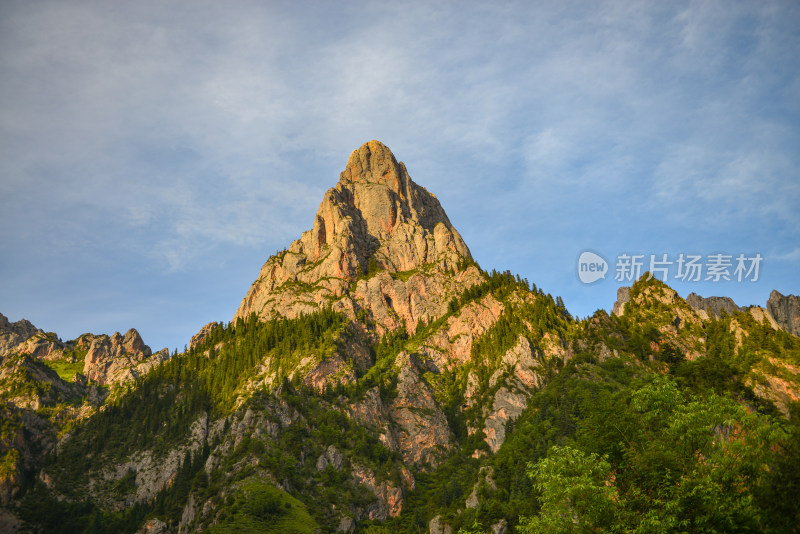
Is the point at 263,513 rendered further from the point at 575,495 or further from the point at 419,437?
the point at 575,495

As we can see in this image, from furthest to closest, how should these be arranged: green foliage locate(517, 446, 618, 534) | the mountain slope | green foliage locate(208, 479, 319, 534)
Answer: green foliage locate(208, 479, 319, 534) → the mountain slope → green foliage locate(517, 446, 618, 534)

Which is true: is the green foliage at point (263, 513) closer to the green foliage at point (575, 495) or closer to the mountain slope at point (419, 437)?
the mountain slope at point (419, 437)

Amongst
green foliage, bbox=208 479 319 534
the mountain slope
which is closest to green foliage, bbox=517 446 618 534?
the mountain slope

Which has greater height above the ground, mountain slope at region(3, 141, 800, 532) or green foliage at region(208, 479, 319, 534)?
mountain slope at region(3, 141, 800, 532)

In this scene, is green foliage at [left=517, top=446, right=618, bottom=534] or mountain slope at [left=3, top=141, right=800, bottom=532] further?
mountain slope at [left=3, top=141, right=800, bottom=532]

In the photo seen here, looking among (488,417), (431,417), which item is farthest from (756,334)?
(431,417)

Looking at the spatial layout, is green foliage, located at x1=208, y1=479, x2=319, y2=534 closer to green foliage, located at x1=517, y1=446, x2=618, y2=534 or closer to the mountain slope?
the mountain slope

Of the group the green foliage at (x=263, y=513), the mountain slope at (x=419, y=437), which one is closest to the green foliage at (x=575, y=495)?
the mountain slope at (x=419, y=437)

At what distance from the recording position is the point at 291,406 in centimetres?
17562

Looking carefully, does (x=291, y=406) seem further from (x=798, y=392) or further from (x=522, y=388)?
(x=798, y=392)

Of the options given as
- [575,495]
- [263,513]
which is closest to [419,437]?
[263,513]

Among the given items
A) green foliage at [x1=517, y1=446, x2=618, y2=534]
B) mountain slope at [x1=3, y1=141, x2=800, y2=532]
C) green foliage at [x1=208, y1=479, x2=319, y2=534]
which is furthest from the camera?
green foliage at [x1=208, y1=479, x2=319, y2=534]

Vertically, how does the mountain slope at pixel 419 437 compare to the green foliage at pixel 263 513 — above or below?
above

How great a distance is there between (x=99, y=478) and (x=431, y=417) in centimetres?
11919
